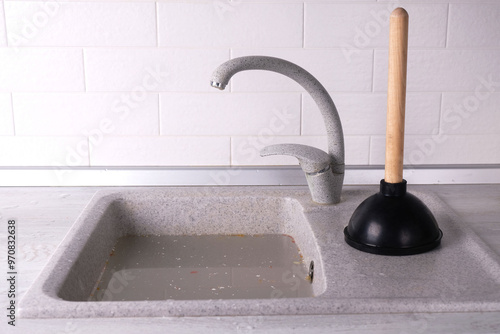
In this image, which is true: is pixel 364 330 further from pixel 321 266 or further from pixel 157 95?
pixel 157 95

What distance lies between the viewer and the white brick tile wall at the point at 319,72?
1280mm

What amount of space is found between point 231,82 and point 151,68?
0.18 m

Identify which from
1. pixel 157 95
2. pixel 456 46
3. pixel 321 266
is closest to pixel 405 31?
pixel 321 266

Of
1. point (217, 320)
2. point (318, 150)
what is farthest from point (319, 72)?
point (217, 320)

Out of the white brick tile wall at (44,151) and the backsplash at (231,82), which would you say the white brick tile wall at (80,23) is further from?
the white brick tile wall at (44,151)

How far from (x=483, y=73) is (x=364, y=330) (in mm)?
817

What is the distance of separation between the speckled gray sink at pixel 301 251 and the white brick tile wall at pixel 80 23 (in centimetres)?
33

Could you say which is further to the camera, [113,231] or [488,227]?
[113,231]

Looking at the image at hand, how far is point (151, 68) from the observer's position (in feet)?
4.22

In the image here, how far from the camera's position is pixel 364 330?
2.29ft

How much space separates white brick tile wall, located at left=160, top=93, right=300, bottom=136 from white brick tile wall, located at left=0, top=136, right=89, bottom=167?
0.19 metres

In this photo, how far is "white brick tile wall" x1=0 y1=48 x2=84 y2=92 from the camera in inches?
50.1

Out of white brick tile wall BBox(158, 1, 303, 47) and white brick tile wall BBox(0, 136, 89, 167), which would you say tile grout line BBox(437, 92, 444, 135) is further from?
white brick tile wall BBox(0, 136, 89, 167)

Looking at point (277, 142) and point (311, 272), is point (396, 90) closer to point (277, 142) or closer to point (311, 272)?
point (311, 272)
